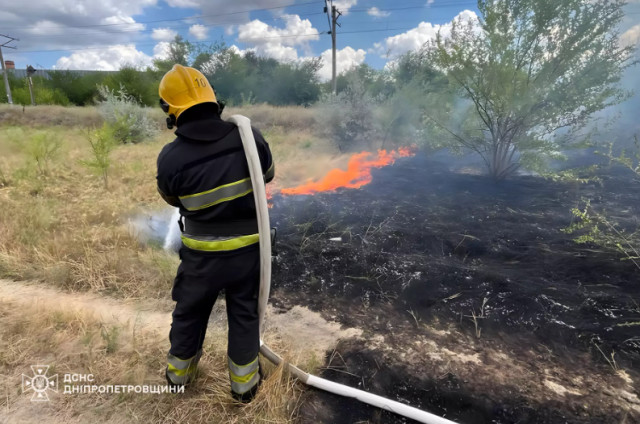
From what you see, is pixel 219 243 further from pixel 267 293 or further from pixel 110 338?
pixel 110 338

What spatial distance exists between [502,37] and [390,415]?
7954 mm

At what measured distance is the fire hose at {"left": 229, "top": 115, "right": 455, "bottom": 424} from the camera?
1938mm

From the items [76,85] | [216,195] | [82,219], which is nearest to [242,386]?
[216,195]

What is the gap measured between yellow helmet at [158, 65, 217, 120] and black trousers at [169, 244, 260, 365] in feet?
2.71

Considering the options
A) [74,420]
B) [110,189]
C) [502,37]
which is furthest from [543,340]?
[110,189]

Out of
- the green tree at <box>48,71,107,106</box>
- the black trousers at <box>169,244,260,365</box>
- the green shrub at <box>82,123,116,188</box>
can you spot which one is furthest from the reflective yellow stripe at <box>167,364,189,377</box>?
the green tree at <box>48,71,107,106</box>

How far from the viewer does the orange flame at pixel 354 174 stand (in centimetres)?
807

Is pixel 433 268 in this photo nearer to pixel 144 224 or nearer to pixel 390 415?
pixel 390 415

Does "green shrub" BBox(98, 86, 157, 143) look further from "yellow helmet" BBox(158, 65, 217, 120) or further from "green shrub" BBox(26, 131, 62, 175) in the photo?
"yellow helmet" BBox(158, 65, 217, 120)

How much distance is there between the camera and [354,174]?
31.5 ft

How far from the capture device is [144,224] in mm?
5621

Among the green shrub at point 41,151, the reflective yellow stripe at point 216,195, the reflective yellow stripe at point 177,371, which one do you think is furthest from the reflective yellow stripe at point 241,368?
the green shrub at point 41,151

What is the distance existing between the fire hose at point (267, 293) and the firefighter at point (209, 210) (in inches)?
3.4

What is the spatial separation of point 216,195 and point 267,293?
0.65 metres
